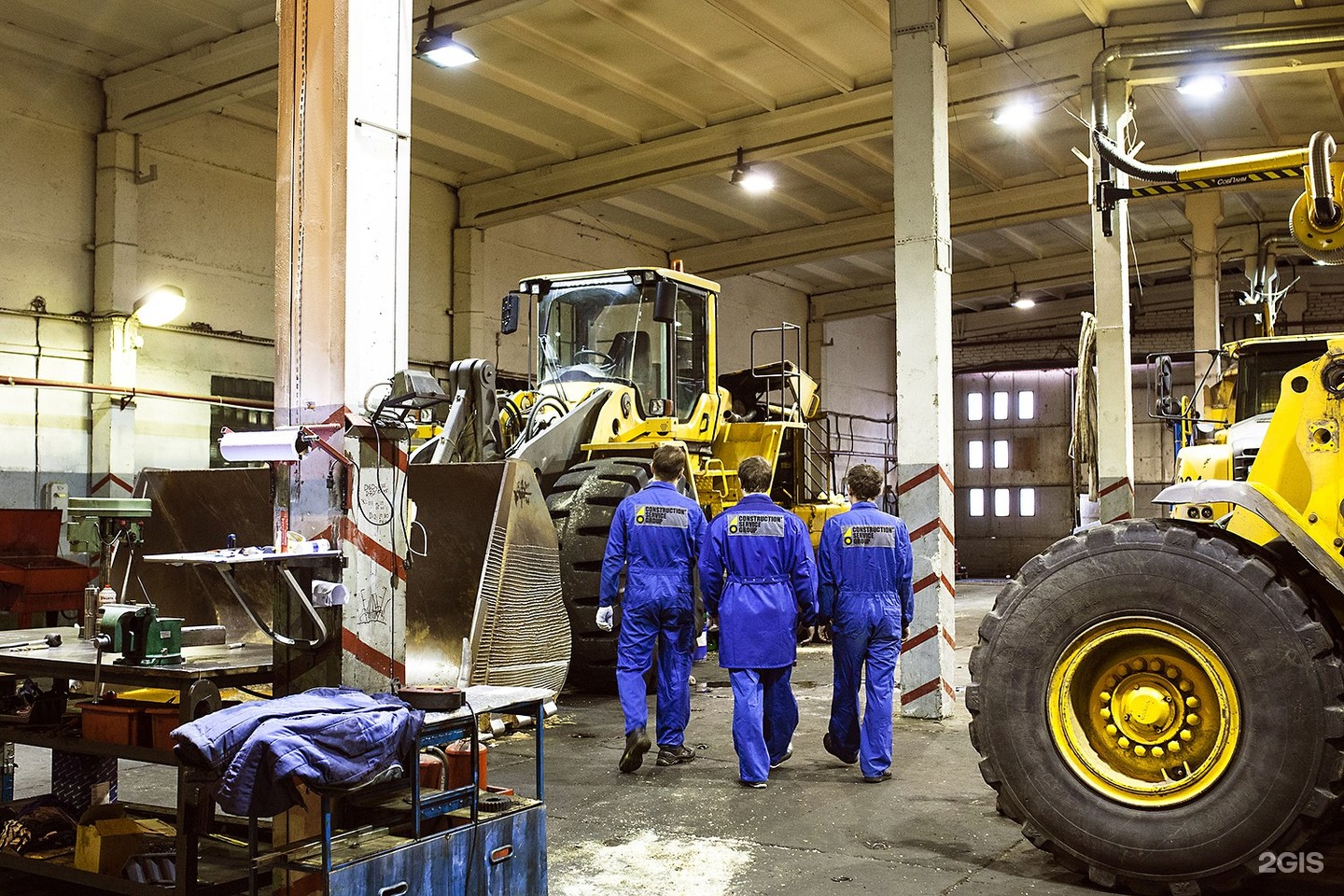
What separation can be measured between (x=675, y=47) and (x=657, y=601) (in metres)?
7.81

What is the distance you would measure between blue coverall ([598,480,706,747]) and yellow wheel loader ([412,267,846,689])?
1394mm

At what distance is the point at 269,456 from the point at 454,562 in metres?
2.43

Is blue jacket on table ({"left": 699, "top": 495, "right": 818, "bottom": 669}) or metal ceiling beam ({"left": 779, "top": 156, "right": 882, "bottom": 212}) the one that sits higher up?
metal ceiling beam ({"left": 779, "top": 156, "right": 882, "bottom": 212})

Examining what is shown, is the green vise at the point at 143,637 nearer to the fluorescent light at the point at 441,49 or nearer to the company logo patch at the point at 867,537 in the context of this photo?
the company logo patch at the point at 867,537

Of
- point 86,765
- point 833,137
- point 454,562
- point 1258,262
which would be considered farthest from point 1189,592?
point 1258,262

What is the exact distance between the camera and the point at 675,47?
12414 mm

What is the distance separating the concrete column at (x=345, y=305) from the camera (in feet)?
14.7

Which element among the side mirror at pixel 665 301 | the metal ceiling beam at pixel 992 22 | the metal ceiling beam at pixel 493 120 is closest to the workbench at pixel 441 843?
the side mirror at pixel 665 301

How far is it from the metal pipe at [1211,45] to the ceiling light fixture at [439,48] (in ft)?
19.3

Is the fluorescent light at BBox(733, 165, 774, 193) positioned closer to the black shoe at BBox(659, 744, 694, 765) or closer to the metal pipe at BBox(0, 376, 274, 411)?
the metal pipe at BBox(0, 376, 274, 411)

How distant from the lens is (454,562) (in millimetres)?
6699

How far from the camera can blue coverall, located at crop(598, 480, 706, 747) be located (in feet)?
21.2

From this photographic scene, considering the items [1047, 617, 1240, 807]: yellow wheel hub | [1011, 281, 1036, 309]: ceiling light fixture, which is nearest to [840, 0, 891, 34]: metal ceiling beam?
[1047, 617, 1240, 807]: yellow wheel hub

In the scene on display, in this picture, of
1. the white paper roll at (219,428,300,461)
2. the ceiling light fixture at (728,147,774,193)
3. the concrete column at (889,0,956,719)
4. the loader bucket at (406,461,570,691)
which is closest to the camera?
A: the white paper roll at (219,428,300,461)
